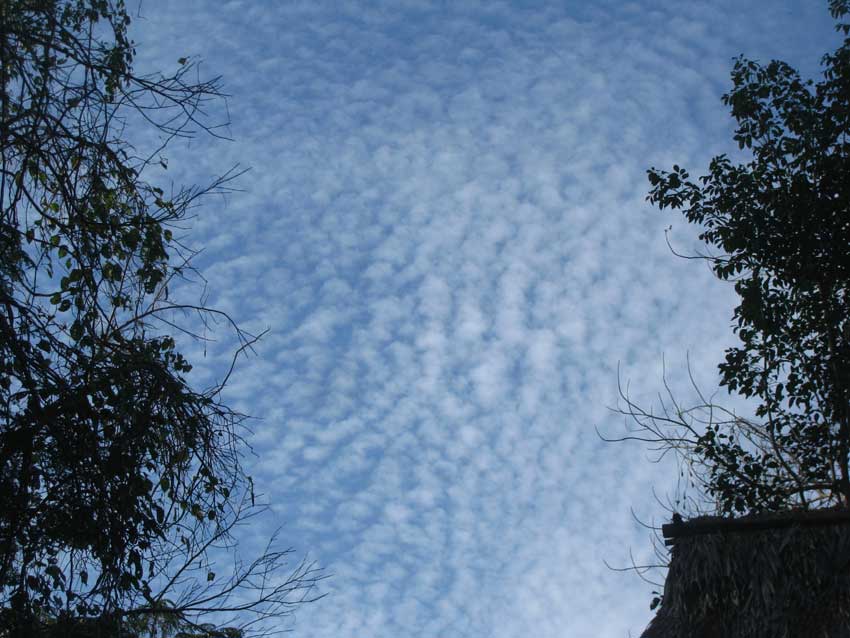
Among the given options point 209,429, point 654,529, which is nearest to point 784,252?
point 654,529

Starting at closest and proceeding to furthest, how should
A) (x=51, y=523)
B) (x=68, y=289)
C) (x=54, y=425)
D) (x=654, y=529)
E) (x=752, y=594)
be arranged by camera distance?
1. (x=54, y=425)
2. (x=51, y=523)
3. (x=68, y=289)
4. (x=752, y=594)
5. (x=654, y=529)

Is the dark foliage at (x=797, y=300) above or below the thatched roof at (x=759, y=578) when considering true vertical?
above

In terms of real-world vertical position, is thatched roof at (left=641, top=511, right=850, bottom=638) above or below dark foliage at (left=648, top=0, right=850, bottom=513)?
below

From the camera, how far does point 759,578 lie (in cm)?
537

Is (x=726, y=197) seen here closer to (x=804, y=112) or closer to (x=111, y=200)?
(x=804, y=112)

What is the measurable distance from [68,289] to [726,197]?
6.13 meters

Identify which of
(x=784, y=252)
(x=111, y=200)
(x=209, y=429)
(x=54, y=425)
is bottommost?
(x=54, y=425)

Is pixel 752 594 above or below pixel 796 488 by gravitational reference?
below

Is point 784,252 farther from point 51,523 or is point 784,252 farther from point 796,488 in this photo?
point 51,523

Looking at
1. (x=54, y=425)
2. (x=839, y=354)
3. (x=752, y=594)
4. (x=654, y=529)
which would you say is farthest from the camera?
(x=839, y=354)

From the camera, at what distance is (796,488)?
27.5ft

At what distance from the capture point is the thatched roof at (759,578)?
16.9 feet

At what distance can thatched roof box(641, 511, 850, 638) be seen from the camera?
515cm

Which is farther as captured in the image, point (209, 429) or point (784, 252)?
point (784, 252)
